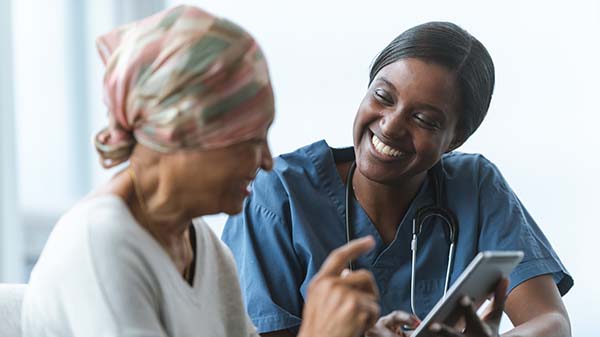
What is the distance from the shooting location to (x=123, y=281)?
1.16 m

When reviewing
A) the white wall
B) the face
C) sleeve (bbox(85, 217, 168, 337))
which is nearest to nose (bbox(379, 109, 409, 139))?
the face

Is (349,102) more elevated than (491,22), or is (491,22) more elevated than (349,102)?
(491,22)

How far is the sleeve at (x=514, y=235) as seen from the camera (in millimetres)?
2074

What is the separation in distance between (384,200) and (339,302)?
93cm

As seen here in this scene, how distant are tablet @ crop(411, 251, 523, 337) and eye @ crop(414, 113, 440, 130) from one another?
0.45 meters

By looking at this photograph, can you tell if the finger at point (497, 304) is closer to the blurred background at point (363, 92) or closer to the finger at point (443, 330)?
the finger at point (443, 330)

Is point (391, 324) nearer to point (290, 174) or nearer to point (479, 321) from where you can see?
point (479, 321)

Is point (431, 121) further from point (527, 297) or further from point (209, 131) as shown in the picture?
point (209, 131)

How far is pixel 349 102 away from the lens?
3.29 meters

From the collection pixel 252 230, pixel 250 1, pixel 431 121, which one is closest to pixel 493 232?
pixel 431 121

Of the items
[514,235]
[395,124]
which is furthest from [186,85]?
[514,235]

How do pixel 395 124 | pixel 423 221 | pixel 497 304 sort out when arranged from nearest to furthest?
pixel 497 304 → pixel 395 124 → pixel 423 221

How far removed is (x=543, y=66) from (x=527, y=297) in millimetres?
1299

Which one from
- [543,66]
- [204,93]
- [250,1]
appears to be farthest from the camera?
[250,1]
